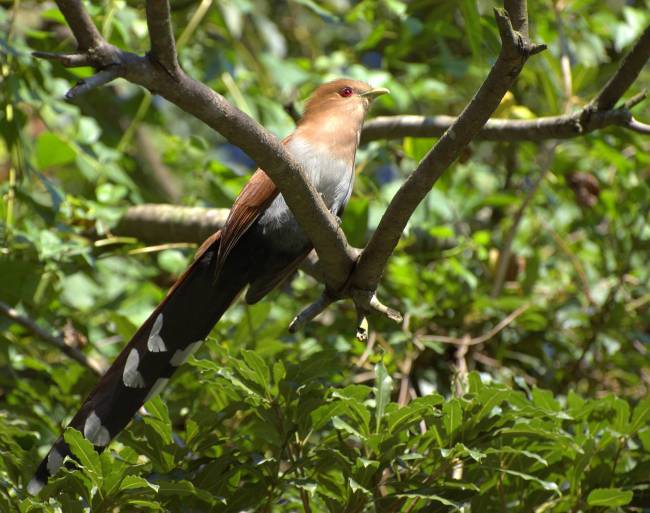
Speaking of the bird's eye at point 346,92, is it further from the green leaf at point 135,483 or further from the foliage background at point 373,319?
Result: the green leaf at point 135,483

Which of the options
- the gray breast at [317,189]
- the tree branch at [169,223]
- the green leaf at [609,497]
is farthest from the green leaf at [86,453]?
the tree branch at [169,223]

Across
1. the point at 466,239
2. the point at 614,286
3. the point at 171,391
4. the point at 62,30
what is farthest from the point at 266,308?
the point at 62,30

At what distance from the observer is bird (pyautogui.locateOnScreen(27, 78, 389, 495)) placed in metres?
2.56

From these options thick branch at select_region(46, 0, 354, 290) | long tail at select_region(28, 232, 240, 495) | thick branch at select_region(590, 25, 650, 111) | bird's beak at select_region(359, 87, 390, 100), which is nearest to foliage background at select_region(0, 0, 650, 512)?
long tail at select_region(28, 232, 240, 495)

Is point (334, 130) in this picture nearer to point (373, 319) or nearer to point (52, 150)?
point (373, 319)

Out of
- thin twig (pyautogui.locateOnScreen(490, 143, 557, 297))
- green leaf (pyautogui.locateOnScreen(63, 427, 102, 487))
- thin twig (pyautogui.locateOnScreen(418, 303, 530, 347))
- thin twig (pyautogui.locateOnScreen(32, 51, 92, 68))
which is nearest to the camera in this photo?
thin twig (pyautogui.locateOnScreen(32, 51, 92, 68))

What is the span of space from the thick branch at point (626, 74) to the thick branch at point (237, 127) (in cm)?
83

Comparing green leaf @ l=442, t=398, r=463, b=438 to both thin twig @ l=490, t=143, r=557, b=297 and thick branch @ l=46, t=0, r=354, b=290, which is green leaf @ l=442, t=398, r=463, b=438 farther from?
thin twig @ l=490, t=143, r=557, b=297

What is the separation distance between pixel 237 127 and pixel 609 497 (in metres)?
1.31

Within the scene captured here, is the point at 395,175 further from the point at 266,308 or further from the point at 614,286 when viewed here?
the point at 266,308

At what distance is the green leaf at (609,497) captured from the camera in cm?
227

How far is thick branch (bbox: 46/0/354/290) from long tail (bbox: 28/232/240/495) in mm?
543

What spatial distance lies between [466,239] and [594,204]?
1.91ft

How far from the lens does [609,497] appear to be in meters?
2.29
